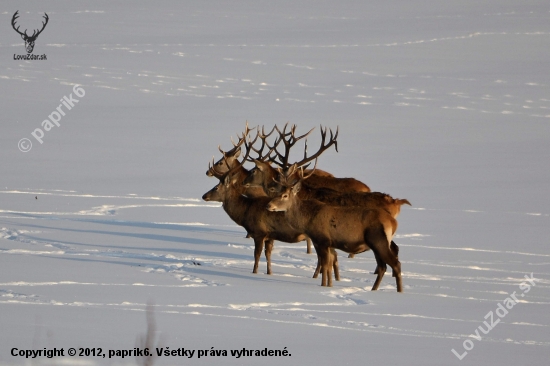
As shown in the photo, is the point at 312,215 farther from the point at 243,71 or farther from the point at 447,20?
the point at 447,20

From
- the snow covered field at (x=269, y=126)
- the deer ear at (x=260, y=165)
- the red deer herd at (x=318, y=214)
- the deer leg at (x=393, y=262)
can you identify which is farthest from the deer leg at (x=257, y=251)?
the deer ear at (x=260, y=165)

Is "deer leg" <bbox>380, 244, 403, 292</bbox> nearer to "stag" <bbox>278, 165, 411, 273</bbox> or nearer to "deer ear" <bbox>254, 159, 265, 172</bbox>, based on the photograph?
"stag" <bbox>278, 165, 411, 273</bbox>

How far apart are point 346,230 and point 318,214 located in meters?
0.56

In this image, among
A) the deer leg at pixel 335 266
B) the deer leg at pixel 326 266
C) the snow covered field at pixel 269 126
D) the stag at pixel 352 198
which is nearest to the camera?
the snow covered field at pixel 269 126

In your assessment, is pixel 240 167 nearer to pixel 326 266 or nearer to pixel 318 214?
pixel 318 214

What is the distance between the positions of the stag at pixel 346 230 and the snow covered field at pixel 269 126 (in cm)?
41

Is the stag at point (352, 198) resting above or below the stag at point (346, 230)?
above

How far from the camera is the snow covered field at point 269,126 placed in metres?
8.87

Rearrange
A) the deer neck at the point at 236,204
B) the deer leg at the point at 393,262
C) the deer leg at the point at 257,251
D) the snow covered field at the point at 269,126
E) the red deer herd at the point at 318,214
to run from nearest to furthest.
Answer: the snow covered field at the point at 269,126
the deer leg at the point at 393,262
the red deer herd at the point at 318,214
the deer leg at the point at 257,251
the deer neck at the point at 236,204

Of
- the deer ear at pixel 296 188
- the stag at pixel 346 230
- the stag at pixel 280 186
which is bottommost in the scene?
the stag at pixel 346 230

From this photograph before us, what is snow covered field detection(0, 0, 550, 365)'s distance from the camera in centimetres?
887

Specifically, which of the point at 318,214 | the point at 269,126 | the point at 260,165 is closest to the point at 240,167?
the point at 260,165

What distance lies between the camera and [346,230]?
450 inches

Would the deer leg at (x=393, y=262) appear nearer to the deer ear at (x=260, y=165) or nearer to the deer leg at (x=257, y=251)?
the deer leg at (x=257, y=251)
